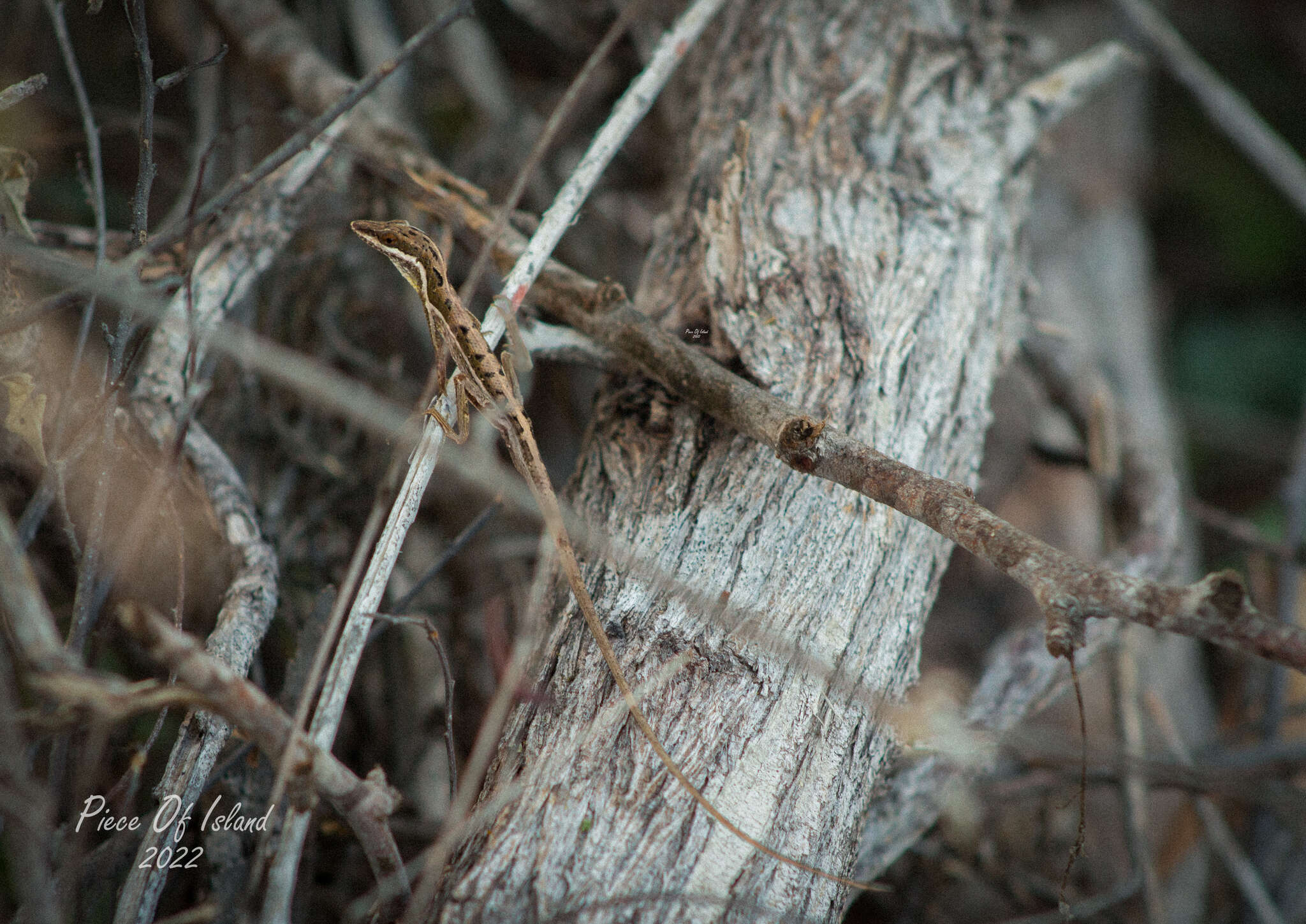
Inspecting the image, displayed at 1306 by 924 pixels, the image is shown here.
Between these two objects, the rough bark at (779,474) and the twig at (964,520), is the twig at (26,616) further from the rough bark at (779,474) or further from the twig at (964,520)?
the twig at (964,520)

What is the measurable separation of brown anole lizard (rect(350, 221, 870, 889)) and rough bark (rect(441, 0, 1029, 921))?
0.14 ft

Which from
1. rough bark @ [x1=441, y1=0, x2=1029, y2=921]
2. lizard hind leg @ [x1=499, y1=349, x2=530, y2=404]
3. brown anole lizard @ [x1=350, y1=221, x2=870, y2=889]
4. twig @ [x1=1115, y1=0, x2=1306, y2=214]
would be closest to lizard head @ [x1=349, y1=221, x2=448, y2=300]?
brown anole lizard @ [x1=350, y1=221, x2=870, y2=889]

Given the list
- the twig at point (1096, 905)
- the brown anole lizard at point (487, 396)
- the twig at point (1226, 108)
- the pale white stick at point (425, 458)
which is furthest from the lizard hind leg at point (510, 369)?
the twig at point (1226, 108)

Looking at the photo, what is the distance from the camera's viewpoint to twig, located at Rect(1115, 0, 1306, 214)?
3.03m

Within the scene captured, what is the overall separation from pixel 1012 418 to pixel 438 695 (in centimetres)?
256

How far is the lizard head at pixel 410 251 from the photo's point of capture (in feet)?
6.10

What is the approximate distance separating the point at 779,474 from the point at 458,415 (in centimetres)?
81

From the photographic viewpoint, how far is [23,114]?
8.11 feet

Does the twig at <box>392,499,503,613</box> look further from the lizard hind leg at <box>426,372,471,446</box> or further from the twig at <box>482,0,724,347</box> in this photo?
the twig at <box>482,0,724,347</box>

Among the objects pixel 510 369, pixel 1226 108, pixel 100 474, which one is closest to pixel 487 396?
pixel 510 369

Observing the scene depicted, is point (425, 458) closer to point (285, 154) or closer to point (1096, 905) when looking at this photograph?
point (285, 154)

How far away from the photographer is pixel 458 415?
193cm

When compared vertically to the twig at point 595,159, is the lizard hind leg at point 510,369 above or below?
below

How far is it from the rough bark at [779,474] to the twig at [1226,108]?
1149mm
